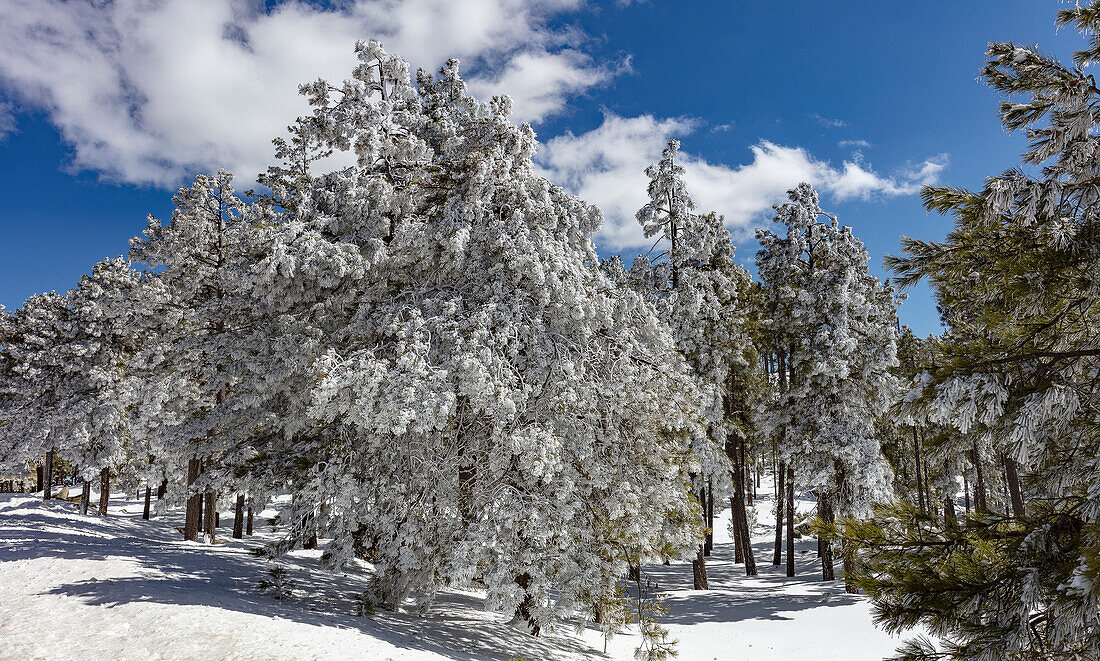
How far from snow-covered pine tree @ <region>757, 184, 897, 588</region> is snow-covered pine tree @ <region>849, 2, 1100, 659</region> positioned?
45.4ft

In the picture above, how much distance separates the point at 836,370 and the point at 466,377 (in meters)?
14.7

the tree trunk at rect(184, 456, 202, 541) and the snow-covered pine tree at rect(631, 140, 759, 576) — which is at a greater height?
the snow-covered pine tree at rect(631, 140, 759, 576)

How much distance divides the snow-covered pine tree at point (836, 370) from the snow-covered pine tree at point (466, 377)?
28.7ft

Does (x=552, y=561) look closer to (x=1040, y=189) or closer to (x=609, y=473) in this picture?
(x=609, y=473)

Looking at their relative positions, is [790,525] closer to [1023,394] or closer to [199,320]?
[1023,394]

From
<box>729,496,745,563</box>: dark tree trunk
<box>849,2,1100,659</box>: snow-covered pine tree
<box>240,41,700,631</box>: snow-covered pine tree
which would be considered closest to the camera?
<box>849,2,1100,659</box>: snow-covered pine tree

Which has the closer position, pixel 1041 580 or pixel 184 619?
pixel 1041 580

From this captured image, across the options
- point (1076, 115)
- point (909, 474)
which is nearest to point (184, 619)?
point (1076, 115)

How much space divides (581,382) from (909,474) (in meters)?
32.2

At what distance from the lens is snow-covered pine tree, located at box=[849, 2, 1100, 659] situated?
4207 mm

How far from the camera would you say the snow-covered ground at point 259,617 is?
7371 mm

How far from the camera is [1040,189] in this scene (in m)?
4.89

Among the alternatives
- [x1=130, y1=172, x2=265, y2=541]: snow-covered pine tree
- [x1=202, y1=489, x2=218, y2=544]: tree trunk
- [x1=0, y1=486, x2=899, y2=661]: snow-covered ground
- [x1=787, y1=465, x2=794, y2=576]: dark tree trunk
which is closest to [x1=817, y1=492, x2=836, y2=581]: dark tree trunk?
[x1=787, y1=465, x2=794, y2=576]: dark tree trunk

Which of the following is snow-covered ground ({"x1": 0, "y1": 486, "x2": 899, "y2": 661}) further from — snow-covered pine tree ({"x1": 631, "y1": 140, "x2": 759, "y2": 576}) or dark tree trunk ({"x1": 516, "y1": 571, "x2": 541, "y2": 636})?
snow-covered pine tree ({"x1": 631, "y1": 140, "x2": 759, "y2": 576})
